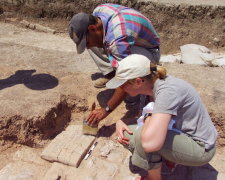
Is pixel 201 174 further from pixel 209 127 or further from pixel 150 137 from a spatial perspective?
pixel 150 137

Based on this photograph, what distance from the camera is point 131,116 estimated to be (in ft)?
11.4

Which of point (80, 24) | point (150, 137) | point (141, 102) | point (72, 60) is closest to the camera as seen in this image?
point (150, 137)

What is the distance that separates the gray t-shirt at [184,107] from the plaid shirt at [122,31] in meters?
0.90

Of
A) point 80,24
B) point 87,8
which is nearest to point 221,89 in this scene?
point 80,24

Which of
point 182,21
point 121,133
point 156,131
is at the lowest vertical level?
point 182,21

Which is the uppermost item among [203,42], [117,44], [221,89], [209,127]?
[117,44]

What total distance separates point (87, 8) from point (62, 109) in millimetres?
3904

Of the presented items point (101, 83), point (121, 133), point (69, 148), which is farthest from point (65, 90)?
point (121, 133)

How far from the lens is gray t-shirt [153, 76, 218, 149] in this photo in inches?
81.1

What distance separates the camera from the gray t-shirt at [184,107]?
2061 mm

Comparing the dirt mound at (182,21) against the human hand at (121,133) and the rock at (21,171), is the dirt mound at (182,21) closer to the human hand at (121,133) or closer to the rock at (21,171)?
the human hand at (121,133)

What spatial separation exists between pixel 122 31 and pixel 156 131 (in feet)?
4.13

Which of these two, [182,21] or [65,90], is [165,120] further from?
[182,21]

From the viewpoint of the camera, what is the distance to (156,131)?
6.72 feet
